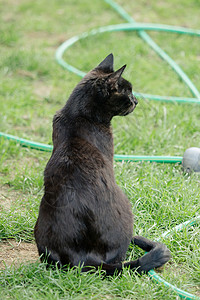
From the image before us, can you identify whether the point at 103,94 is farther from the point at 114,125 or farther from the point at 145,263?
the point at 114,125

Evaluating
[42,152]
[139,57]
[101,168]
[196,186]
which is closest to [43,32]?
[139,57]

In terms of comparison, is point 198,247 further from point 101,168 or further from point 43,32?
point 43,32

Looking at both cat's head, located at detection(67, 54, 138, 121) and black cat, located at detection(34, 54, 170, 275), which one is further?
cat's head, located at detection(67, 54, 138, 121)

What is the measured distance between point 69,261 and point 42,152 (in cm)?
179

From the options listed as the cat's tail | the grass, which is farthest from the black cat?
the grass

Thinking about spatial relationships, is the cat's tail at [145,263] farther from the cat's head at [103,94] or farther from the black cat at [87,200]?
the cat's head at [103,94]

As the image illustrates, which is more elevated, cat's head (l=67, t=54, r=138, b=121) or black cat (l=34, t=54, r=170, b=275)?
cat's head (l=67, t=54, r=138, b=121)

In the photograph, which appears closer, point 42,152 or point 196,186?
point 196,186

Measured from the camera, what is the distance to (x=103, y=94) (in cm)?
286

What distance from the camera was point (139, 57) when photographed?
6.14 m

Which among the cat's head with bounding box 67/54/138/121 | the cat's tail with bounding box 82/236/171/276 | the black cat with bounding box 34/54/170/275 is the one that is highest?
the cat's head with bounding box 67/54/138/121

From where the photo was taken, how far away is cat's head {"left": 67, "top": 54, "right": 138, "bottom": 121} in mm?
2865

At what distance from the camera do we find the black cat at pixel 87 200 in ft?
8.50

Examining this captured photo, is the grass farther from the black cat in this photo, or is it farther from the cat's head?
the cat's head
